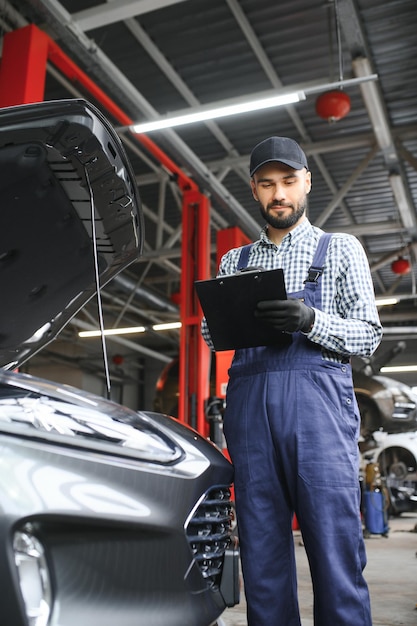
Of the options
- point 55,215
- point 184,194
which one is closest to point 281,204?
point 55,215

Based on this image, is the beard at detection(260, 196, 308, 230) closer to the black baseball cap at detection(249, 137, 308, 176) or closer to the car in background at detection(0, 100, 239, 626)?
the black baseball cap at detection(249, 137, 308, 176)

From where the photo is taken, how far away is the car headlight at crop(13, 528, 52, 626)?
87 centimetres

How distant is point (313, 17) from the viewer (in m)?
5.90

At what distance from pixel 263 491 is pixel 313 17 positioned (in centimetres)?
558

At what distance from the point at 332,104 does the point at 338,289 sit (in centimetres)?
418

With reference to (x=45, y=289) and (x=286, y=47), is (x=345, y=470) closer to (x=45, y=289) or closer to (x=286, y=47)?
(x=45, y=289)

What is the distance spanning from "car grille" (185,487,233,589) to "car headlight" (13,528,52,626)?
35 centimetres

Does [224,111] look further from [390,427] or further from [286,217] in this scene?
[390,427]

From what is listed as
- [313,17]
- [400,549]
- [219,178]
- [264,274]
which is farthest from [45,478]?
[219,178]

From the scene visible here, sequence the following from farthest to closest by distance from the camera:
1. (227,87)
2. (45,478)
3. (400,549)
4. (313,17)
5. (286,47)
Answer: (227,87) < (286,47) < (313,17) < (400,549) < (45,478)

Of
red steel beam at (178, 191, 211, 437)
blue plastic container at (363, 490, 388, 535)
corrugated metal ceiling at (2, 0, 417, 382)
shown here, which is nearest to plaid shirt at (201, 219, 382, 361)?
corrugated metal ceiling at (2, 0, 417, 382)

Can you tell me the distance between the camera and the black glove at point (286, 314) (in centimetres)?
151

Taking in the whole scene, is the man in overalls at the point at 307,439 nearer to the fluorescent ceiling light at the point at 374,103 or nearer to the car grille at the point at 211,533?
the car grille at the point at 211,533

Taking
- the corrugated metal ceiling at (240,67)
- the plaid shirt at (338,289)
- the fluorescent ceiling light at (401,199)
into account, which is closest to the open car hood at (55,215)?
the plaid shirt at (338,289)
